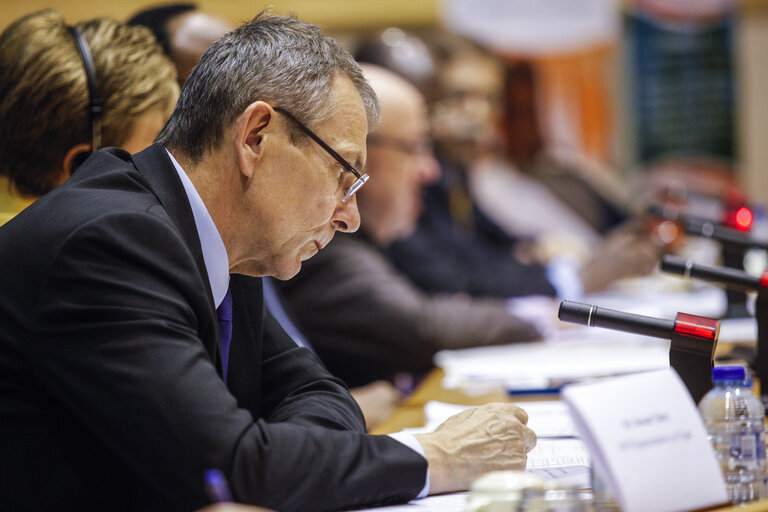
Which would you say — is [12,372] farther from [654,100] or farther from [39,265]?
[654,100]

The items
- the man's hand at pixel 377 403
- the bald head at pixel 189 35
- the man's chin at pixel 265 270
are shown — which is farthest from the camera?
the man's hand at pixel 377 403

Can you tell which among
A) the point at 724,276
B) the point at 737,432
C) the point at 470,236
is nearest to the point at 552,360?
the point at 724,276

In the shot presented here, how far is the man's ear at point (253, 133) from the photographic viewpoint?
46.4 inches

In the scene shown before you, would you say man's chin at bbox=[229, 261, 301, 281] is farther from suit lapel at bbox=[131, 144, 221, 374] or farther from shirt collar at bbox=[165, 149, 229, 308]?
suit lapel at bbox=[131, 144, 221, 374]

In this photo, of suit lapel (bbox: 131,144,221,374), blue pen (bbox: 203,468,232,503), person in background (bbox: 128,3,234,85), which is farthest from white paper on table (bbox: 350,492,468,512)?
person in background (bbox: 128,3,234,85)

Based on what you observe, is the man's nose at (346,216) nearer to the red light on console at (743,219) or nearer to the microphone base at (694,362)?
the microphone base at (694,362)

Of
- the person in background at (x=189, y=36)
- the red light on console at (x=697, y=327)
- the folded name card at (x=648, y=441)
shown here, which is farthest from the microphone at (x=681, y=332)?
the person in background at (x=189, y=36)

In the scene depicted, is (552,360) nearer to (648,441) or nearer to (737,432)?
(737,432)

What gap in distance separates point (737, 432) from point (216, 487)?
2.02 feet

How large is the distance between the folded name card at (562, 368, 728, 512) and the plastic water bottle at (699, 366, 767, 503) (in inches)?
2.9

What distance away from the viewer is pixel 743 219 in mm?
2668

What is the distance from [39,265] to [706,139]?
5359mm

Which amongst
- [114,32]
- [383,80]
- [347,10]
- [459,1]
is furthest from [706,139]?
[114,32]

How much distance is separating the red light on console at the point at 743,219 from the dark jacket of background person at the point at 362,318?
872mm
